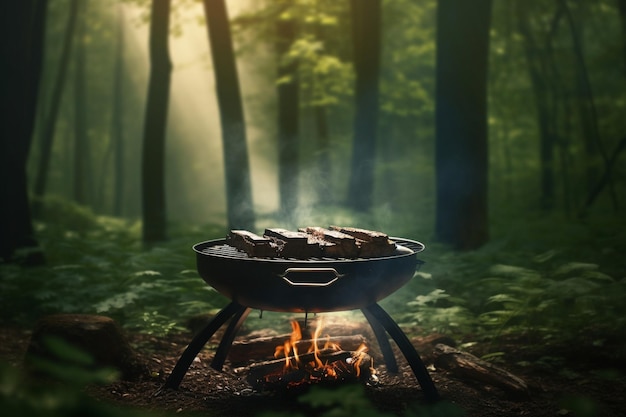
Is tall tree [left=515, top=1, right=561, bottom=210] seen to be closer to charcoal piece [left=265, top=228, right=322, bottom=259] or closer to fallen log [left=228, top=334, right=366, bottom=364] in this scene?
fallen log [left=228, top=334, right=366, bottom=364]

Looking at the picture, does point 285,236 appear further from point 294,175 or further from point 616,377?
point 294,175

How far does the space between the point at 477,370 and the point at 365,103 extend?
831cm

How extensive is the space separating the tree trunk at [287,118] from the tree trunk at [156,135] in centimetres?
340

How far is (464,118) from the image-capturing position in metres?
7.70

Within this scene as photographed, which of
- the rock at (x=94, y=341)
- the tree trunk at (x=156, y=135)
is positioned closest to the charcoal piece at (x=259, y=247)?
the rock at (x=94, y=341)

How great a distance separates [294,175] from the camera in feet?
45.8

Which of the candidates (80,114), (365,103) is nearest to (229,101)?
(365,103)

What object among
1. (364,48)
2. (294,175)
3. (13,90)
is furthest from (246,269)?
(294,175)

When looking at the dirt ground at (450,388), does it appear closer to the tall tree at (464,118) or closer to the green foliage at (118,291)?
the green foliage at (118,291)

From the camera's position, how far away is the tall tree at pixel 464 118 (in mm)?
7691

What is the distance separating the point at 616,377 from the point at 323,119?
13.1 m

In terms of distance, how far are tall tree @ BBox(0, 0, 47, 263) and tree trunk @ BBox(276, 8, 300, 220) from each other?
653 centimetres

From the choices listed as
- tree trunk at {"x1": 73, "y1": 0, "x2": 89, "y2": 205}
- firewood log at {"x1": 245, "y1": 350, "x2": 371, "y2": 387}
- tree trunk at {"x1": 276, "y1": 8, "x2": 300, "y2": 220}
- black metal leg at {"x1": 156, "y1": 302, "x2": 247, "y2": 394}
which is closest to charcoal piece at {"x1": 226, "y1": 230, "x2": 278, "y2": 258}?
black metal leg at {"x1": 156, "y1": 302, "x2": 247, "y2": 394}

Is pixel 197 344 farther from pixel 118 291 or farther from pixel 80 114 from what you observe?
pixel 80 114
